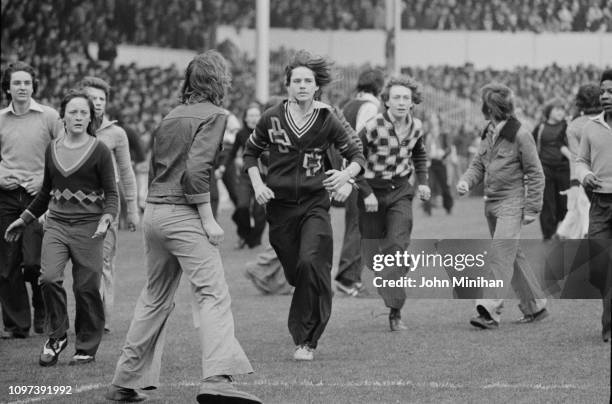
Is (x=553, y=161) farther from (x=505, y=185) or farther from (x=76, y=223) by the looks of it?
(x=76, y=223)

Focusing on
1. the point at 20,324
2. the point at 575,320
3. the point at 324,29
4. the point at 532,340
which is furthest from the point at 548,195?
the point at 324,29

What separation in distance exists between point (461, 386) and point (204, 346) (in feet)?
5.87

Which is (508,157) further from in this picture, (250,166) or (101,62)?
(101,62)

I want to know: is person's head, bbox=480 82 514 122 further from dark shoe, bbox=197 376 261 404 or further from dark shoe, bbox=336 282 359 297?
dark shoe, bbox=197 376 261 404

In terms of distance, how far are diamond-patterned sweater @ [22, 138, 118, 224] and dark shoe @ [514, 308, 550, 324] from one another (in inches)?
156

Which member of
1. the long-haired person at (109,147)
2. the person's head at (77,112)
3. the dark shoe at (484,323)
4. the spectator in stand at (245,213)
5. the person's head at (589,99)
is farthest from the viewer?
the spectator in stand at (245,213)

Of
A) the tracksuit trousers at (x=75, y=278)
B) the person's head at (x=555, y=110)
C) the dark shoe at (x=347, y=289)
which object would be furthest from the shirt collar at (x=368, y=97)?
the person's head at (x=555, y=110)

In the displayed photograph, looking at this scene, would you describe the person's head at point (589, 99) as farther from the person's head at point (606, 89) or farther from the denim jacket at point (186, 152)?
the denim jacket at point (186, 152)

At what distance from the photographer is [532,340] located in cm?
990

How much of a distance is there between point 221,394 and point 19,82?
431 cm

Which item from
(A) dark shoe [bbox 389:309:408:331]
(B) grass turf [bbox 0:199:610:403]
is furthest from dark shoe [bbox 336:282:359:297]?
(A) dark shoe [bbox 389:309:408:331]

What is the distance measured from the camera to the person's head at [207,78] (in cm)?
717

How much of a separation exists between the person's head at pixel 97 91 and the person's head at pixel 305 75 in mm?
1767

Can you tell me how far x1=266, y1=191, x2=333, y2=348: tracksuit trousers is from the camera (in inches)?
350
